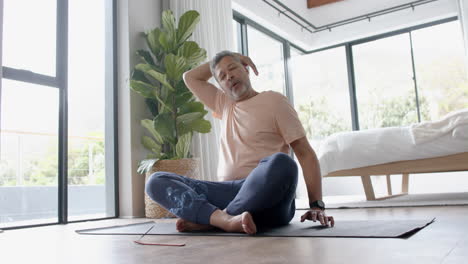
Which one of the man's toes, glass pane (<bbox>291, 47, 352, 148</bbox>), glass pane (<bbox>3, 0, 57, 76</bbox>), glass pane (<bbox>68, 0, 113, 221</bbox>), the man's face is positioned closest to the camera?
the man's toes

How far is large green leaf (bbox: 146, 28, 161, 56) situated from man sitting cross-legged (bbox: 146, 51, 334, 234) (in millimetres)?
1622

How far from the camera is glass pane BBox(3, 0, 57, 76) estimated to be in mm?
2912

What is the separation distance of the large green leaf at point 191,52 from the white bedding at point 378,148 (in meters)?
1.28

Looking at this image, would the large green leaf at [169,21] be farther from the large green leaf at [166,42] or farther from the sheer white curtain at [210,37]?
the sheer white curtain at [210,37]

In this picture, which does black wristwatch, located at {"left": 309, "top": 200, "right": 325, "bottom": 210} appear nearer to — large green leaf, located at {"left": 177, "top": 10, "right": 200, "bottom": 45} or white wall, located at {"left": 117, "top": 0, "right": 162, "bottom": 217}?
white wall, located at {"left": 117, "top": 0, "right": 162, "bottom": 217}

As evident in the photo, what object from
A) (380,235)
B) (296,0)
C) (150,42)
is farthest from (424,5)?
(380,235)

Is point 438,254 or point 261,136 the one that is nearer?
point 438,254

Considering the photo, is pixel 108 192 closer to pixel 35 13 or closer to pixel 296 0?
pixel 35 13

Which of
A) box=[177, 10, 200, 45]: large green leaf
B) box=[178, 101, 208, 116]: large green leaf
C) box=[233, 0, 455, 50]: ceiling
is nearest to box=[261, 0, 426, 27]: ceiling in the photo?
box=[233, 0, 455, 50]: ceiling

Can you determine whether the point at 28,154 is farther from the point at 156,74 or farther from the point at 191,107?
the point at 191,107

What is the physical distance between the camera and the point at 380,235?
4.19 feet

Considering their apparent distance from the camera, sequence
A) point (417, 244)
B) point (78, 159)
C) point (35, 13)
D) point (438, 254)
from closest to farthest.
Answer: point (438, 254), point (417, 244), point (35, 13), point (78, 159)

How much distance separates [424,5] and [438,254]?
5.47 meters

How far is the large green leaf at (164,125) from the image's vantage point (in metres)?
3.12
